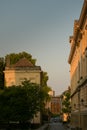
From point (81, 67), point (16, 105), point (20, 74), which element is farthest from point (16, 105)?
point (20, 74)

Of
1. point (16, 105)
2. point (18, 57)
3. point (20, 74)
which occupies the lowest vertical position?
point (16, 105)

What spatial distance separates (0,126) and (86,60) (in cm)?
3502

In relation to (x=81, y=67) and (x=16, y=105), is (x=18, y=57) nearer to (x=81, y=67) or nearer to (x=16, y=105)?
(x=16, y=105)

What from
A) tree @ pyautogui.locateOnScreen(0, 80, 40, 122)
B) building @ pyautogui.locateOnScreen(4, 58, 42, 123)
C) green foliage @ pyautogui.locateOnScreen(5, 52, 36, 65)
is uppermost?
green foliage @ pyautogui.locateOnScreen(5, 52, 36, 65)

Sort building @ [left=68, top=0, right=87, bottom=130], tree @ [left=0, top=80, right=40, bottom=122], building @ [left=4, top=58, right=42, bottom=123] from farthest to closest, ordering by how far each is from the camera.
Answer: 1. building @ [left=4, top=58, right=42, bottom=123]
2. tree @ [left=0, top=80, right=40, bottom=122]
3. building @ [left=68, top=0, right=87, bottom=130]

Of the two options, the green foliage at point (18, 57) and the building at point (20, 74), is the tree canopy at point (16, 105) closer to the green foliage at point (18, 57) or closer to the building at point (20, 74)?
the building at point (20, 74)

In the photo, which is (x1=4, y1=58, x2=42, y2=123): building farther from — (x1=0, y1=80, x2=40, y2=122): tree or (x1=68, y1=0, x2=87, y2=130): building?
(x1=68, y1=0, x2=87, y2=130): building

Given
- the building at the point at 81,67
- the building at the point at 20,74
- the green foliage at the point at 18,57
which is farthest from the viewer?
the green foliage at the point at 18,57

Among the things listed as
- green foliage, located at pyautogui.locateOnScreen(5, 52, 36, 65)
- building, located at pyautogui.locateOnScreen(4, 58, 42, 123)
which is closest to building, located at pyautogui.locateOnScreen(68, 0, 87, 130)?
building, located at pyautogui.locateOnScreen(4, 58, 42, 123)

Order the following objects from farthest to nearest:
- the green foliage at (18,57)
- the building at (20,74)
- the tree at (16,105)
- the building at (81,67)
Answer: the green foliage at (18,57), the building at (20,74), the tree at (16,105), the building at (81,67)

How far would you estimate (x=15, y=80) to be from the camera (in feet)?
318

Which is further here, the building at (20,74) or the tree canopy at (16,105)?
the building at (20,74)

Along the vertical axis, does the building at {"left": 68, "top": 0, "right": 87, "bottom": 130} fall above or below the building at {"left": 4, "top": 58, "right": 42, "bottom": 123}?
below

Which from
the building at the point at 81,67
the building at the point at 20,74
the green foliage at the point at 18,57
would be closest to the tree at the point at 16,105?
the building at the point at 81,67
